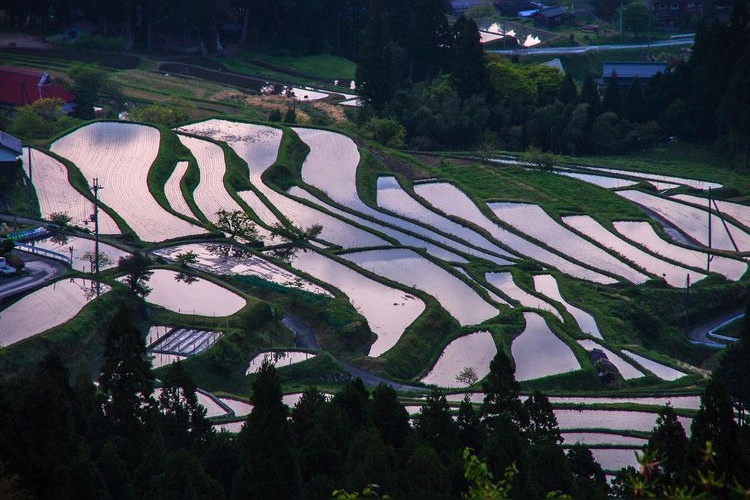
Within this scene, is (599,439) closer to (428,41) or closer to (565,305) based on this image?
(565,305)

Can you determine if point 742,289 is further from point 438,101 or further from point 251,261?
point 438,101

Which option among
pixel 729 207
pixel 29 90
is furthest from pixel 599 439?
pixel 29 90

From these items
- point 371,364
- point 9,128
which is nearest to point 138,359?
point 371,364

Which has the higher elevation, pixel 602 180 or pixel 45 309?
pixel 602 180

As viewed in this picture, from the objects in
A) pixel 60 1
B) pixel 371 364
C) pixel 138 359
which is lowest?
pixel 371 364

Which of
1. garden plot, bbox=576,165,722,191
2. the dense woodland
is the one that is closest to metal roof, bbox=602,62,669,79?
the dense woodland

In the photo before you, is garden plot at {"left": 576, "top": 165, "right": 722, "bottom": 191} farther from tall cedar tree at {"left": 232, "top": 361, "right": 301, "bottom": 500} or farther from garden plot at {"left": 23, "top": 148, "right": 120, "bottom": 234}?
tall cedar tree at {"left": 232, "top": 361, "right": 301, "bottom": 500}
